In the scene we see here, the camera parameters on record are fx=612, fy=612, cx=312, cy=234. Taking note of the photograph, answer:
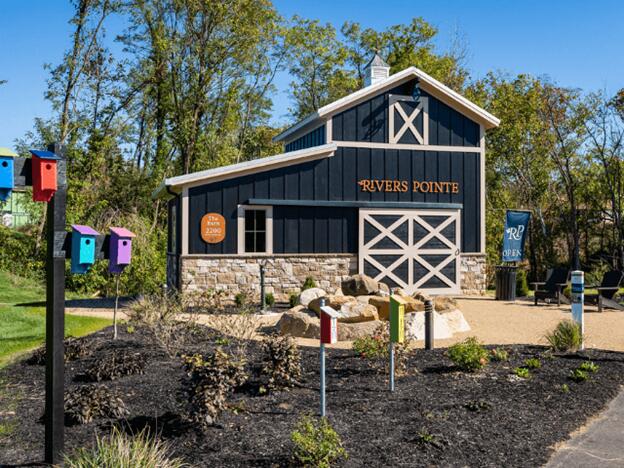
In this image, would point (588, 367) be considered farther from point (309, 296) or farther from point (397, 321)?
point (309, 296)

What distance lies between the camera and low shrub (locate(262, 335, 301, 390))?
680cm

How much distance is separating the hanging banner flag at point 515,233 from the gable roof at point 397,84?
9.03 ft

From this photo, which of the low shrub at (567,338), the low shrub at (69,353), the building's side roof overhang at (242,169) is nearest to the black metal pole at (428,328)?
the low shrub at (567,338)

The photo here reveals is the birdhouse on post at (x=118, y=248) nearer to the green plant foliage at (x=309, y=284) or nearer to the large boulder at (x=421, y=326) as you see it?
the large boulder at (x=421, y=326)

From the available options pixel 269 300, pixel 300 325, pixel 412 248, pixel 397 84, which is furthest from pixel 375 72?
pixel 300 325

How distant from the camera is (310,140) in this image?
17969 millimetres

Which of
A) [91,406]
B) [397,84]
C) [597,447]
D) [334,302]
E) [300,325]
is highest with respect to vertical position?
[397,84]

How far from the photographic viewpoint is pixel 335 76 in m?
32.9

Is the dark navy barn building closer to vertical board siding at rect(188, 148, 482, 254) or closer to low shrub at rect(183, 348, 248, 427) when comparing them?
vertical board siding at rect(188, 148, 482, 254)

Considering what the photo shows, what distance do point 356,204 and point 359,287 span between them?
3.08 meters

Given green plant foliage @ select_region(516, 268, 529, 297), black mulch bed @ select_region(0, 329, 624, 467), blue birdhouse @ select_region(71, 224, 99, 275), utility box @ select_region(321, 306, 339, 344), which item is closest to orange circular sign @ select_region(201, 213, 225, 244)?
black mulch bed @ select_region(0, 329, 624, 467)

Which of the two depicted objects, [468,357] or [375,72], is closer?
[468,357]

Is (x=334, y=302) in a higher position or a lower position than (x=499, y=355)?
higher

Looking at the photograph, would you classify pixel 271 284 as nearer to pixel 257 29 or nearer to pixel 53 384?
pixel 53 384
